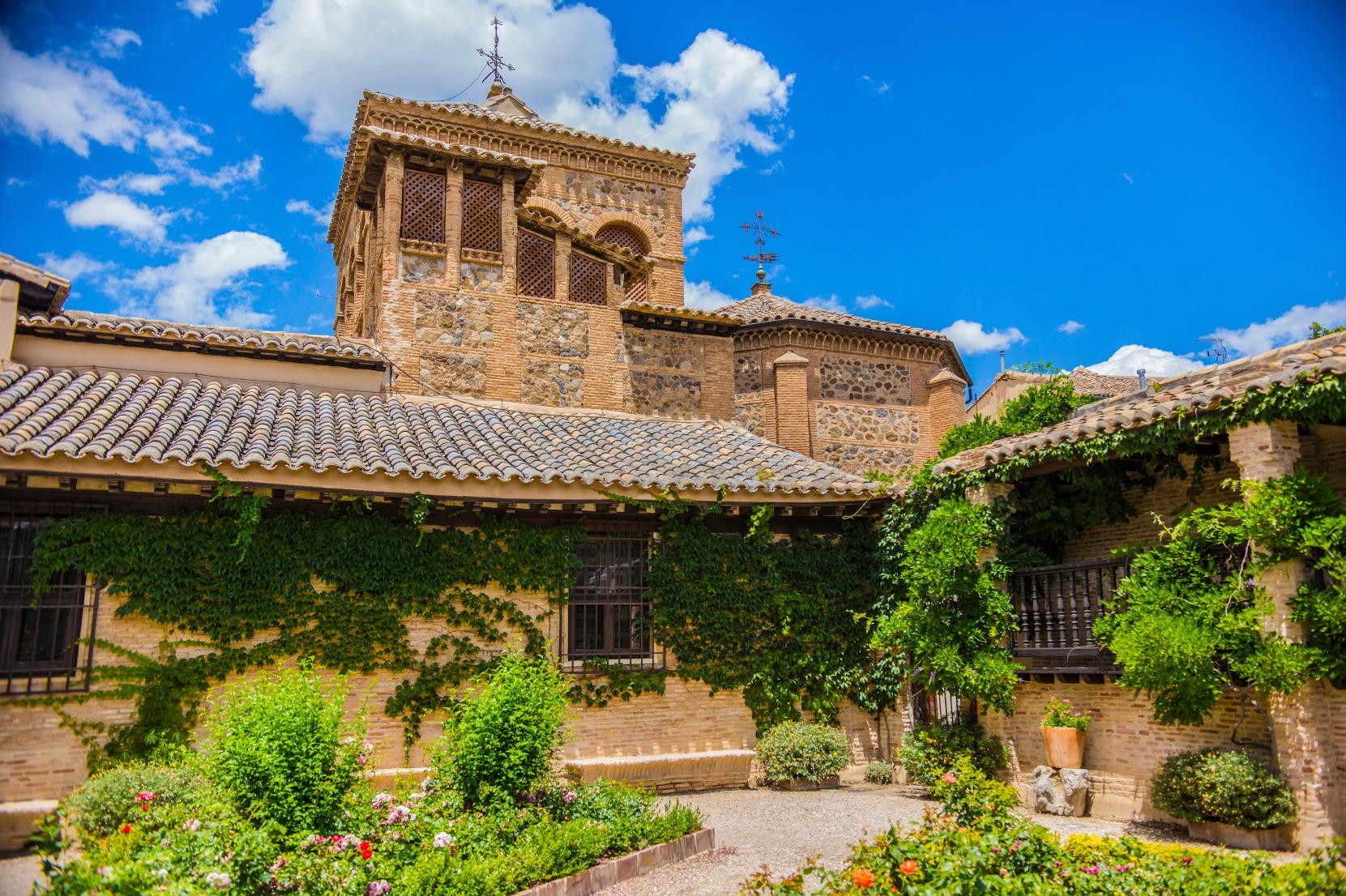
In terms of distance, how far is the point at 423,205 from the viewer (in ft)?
49.8

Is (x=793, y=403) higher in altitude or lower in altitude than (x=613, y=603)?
higher

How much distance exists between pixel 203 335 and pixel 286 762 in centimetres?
832

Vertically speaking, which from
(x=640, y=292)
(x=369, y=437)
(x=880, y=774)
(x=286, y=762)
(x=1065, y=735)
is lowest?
(x=880, y=774)

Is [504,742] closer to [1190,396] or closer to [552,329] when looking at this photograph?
[1190,396]

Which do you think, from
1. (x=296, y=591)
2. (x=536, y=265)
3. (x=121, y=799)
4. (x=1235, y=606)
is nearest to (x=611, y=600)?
(x=296, y=591)

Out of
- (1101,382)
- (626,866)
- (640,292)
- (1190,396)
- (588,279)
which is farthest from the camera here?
(1101,382)

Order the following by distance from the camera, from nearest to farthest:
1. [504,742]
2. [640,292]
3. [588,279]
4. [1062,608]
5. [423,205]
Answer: [504,742] → [1062,608] → [423,205] → [588,279] → [640,292]

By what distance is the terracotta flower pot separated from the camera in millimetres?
10062

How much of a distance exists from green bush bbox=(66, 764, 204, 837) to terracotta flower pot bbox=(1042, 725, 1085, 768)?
822cm

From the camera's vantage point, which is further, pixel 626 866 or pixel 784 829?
pixel 784 829

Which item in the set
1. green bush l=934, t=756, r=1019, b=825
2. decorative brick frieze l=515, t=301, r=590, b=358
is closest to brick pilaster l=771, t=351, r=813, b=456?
decorative brick frieze l=515, t=301, r=590, b=358

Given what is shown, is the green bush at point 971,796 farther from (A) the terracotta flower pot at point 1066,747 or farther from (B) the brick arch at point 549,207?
(B) the brick arch at point 549,207

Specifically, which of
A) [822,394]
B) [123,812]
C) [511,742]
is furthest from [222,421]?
[822,394]

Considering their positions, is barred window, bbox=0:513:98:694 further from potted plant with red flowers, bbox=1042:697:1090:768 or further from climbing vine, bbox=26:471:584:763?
potted plant with red flowers, bbox=1042:697:1090:768
